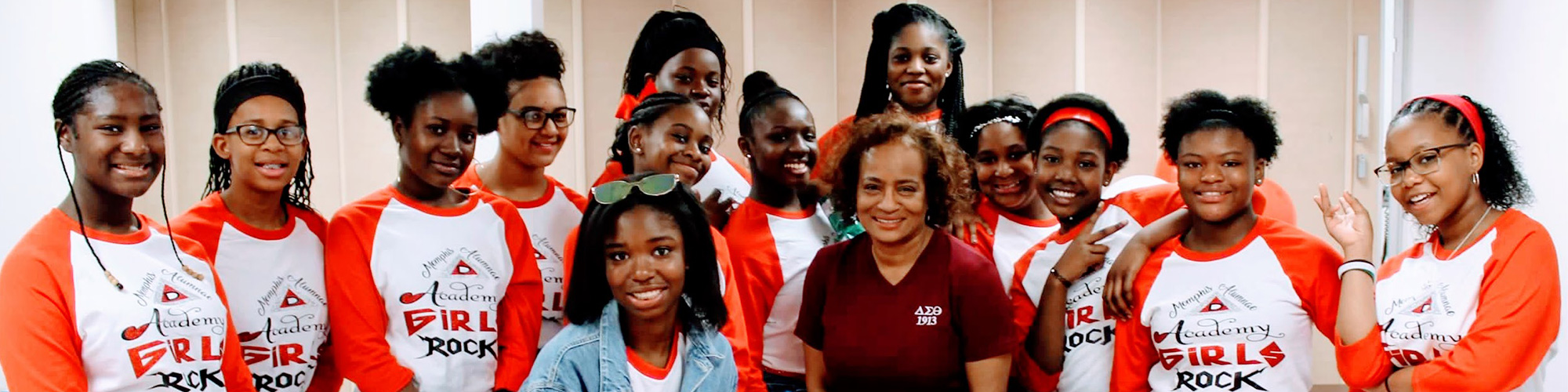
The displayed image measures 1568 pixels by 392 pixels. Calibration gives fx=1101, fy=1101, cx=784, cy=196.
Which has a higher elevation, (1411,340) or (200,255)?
(200,255)

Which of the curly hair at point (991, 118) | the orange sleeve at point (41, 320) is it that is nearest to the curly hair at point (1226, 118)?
the curly hair at point (991, 118)

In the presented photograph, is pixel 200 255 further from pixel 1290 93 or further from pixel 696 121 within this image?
pixel 1290 93

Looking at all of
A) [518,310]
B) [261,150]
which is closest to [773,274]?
[518,310]

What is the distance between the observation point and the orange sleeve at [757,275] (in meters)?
2.87

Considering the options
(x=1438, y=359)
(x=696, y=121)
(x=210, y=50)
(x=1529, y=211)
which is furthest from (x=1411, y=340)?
(x=210, y=50)

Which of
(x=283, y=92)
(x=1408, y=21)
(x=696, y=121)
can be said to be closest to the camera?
(x=283, y=92)

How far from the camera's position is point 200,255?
240cm

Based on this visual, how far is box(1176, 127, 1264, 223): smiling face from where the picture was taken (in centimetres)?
254

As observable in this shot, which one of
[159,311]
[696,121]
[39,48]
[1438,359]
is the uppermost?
[39,48]

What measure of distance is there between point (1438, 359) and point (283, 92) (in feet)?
8.59

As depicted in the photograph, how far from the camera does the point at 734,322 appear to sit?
2.67 meters

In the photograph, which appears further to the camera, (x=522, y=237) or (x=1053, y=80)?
(x=1053, y=80)

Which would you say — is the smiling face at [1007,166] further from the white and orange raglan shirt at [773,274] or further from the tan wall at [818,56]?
the tan wall at [818,56]

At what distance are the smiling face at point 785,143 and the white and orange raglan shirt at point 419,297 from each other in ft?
2.38
